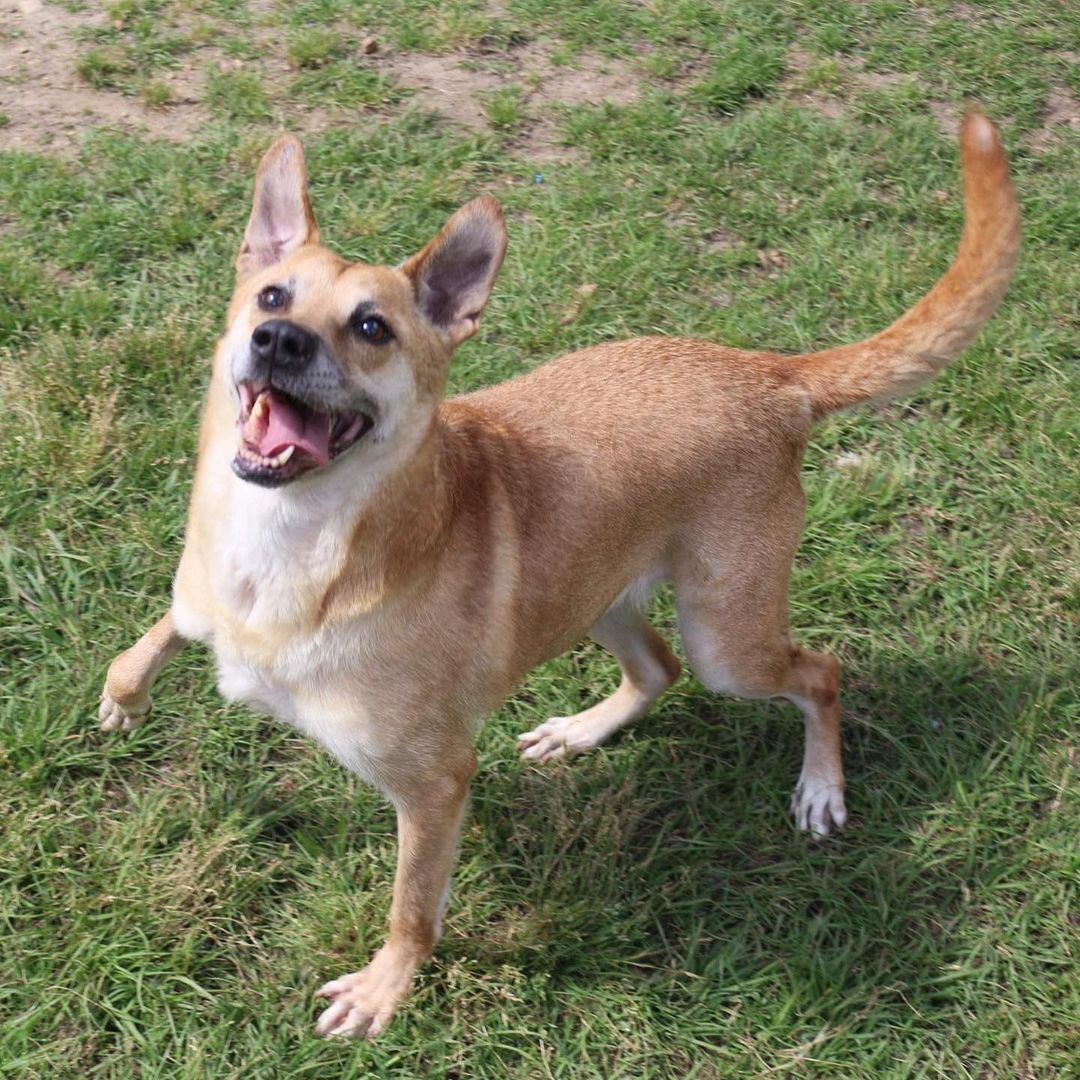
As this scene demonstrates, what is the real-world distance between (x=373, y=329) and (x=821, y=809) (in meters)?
2.20

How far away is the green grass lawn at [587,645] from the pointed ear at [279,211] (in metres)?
1.12

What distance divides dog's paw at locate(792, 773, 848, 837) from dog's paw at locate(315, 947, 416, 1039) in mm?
1428

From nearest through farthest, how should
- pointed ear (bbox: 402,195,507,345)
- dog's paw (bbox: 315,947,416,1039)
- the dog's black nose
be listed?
the dog's black nose → pointed ear (bbox: 402,195,507,345) → dog's paw (bbox: 315,947,416,1039)

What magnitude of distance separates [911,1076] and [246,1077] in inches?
74.7

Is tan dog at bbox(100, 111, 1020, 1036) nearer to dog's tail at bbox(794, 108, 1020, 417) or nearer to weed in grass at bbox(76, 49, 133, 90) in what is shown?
dog's tail at bbox(794, 108, 1020, 417)

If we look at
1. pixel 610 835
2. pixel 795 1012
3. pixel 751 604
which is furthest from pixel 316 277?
pixel 795 1012

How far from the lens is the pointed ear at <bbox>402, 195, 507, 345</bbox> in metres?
3.08

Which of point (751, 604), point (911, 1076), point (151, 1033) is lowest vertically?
point (911, 1076)

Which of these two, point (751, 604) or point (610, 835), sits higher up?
point (751, 604)

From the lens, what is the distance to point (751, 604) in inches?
138

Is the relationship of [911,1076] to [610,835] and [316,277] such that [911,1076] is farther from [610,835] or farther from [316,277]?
[316,277]

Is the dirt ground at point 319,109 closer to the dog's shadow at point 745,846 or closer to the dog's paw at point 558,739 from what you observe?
the dog's paw at point 558,739

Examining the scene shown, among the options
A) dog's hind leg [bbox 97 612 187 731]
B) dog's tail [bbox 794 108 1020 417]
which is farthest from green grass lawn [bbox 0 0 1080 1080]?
dog's tail [bbox 794 108 1020 417]

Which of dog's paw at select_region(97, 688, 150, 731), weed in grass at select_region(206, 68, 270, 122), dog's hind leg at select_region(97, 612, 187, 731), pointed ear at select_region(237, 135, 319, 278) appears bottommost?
dog's paw at select_region(97, 688, 150, 731)
